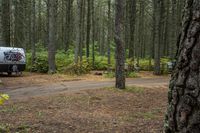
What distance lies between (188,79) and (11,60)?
1965cm

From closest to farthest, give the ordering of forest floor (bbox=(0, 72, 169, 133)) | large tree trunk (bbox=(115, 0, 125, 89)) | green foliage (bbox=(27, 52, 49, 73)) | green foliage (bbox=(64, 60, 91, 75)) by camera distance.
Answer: forest floor (bbox=(0, 72, 169, 133)) < large tree trunk (bbox=(115, 0, 125, 89)) < green foliage (bbox=(64, 60, 91, 75)) < green foliage (bbox=(27, 52, 49, 73))

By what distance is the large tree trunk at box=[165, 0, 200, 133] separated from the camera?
7.09 feet

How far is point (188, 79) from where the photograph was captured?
Answer: 2.21 meters

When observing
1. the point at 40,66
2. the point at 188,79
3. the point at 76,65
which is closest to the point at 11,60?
the point at 40,66

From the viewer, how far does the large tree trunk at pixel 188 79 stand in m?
2.16

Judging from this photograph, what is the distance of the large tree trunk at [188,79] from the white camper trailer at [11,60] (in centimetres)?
1924

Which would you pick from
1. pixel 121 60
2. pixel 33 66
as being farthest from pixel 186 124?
pixel 33 66

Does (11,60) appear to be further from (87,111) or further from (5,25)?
(87,111)

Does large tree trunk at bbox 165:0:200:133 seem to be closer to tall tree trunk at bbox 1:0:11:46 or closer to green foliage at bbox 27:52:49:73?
green foliage at bbox 27:52:49:73

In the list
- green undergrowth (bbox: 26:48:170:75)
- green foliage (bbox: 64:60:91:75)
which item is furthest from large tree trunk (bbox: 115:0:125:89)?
green foliage (bbox: 64:60:91:75)

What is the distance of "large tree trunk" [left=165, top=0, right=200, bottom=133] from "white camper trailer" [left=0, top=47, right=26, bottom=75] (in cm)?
1924

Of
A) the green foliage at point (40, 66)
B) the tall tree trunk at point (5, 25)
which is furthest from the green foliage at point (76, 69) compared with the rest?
the tall tree trunk at point (5, 25)

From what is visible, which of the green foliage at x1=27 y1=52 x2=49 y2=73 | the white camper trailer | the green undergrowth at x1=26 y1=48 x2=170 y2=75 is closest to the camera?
the white camper trailer

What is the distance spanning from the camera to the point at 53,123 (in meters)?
7.58
